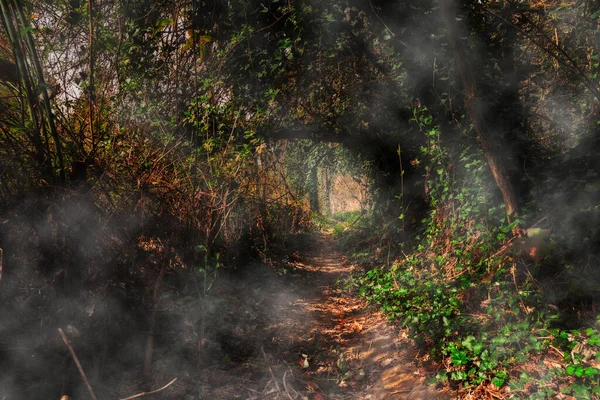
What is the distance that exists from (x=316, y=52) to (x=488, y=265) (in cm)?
373

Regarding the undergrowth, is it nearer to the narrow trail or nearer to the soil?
the narrow trail

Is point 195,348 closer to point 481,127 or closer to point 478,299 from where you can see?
point 478,299

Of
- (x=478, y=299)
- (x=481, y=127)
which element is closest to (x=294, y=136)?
(x=481, y=127)

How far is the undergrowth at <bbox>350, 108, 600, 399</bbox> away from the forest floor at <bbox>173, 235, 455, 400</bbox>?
0.83 feet

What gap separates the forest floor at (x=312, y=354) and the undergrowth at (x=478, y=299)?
0.25 m

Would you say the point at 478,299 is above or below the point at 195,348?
above

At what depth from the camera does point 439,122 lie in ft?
16.8

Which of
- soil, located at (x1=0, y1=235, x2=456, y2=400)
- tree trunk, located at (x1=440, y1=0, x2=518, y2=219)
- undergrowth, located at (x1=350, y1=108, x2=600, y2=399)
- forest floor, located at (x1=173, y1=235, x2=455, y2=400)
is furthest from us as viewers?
tree trunk, located at (x1=440, y1=0, x2=518, y2=219)

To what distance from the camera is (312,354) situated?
3.75 meters

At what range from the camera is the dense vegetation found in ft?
8.14

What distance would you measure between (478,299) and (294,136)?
3970 mm

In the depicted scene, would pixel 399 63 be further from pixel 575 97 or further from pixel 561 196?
pixel 561 196

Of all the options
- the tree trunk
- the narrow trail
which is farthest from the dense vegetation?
the narrow trail

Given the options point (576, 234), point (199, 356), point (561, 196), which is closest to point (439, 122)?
point (561, 196)
